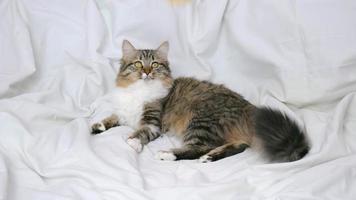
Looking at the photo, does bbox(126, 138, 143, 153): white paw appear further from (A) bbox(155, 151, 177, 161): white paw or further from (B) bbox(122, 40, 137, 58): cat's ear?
(B) bbox(122, 40, 137, 58): cat's ear

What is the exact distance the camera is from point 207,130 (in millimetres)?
1775

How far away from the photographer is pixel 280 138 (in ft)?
5.02

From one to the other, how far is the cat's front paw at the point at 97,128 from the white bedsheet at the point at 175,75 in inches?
2.8

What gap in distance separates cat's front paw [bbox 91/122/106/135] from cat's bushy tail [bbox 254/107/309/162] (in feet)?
2.39

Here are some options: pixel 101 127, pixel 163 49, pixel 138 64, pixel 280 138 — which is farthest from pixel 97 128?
pixel 280 138

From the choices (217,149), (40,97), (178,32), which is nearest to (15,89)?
(40,97)

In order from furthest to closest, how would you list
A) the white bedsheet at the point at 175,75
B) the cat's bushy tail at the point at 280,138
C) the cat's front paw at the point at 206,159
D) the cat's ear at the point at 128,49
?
the cat's ear at the point at 128,49, the cat's front paw at the point at 206,159, the cat's bushy tail at the point at 280,138, the white bedsheet at the point at 175,75

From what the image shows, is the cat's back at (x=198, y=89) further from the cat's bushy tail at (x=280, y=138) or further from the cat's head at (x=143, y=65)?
the cat's bushy tail at (x=280, y=138)

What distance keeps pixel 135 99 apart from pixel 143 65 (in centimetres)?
17

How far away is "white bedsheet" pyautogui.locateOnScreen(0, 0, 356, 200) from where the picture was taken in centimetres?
142

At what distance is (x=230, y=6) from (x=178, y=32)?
31 cm

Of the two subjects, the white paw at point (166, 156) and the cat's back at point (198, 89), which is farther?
the cat's back at point (198, 89)

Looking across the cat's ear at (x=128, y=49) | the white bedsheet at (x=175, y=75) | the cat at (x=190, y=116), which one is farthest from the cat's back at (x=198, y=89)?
the cat's ear at (x=128, y=49)

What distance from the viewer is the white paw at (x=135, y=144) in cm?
169
